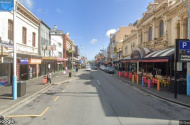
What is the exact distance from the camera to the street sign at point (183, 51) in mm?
9898

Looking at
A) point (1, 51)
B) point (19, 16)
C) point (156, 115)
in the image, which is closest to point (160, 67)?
point (156, 115)

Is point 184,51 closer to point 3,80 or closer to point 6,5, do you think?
point 6,5

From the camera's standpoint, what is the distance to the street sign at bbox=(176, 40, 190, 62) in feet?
32.5

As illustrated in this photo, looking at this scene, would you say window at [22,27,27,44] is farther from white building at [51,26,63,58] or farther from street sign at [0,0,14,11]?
white building at [51,26,63,58]

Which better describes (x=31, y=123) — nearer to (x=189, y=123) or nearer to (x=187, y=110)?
(x=189, y=123)

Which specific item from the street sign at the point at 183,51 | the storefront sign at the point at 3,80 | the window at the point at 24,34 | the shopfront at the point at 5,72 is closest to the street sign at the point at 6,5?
the shopfront at the point at 5,72

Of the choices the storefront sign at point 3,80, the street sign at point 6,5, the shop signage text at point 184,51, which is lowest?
the storefront sign at point 3,80

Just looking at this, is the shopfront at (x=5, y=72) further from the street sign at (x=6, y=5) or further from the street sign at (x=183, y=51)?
the street sign at (x=183, y=51)

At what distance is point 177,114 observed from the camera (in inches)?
269

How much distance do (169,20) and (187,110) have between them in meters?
14.4

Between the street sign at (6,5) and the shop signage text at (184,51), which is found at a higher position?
the street sign at (6,5)

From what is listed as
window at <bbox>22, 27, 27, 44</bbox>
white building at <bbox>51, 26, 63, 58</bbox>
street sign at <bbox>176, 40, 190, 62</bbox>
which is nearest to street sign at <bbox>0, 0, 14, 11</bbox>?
window at <bbox>22, 27, 27, 44</bbox>

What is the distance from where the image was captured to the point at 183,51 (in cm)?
996

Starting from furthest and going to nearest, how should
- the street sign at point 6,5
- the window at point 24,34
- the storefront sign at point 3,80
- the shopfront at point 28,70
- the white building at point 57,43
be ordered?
1. the white building at point 57,43
2. the shopfront at point 28,70
3. the window at point 24,34
4. the storefront sign at point 3,80
5. the street sign at point 6,5
